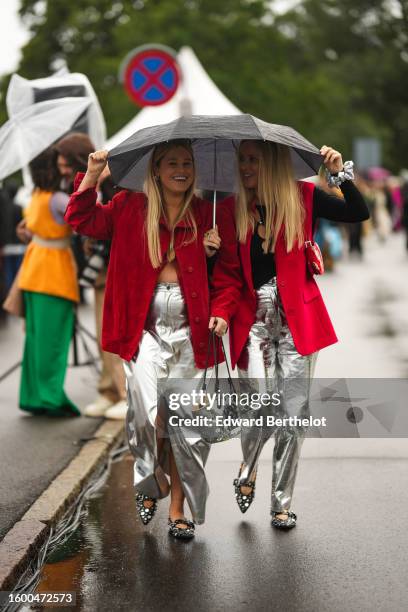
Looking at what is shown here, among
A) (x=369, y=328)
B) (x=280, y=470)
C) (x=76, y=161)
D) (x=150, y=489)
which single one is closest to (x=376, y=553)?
(x=280, y=470)

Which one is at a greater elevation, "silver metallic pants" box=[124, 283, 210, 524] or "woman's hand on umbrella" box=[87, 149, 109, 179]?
"woman's hand on umbrella" box=[87, 149, 109, 179]

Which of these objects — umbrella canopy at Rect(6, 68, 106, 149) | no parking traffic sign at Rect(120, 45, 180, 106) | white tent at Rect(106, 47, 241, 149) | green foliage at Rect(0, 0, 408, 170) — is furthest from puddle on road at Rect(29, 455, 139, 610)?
white tent at Rect(106, 47, 241, 149)

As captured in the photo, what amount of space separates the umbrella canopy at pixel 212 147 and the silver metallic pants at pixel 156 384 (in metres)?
0.56

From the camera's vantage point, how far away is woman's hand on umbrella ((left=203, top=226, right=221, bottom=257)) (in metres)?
5.32

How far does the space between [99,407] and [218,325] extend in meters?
3.36

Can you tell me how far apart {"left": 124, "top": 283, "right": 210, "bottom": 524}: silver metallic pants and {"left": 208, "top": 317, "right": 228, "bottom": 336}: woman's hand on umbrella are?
16cm

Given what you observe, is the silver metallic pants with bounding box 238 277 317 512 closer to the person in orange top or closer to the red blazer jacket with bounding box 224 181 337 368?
the red blazer jacket with bounding box 224 181 337 368

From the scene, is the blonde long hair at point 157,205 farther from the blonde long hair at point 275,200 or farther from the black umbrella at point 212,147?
the blonde long hair at point 275,200

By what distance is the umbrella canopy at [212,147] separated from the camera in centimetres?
509

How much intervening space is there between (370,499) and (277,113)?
34.3 m

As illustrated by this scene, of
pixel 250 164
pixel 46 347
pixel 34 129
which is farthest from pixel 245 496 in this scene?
pixel 46 347

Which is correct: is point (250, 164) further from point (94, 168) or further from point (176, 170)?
point (94, 168)

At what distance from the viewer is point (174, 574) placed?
4910 millimetres

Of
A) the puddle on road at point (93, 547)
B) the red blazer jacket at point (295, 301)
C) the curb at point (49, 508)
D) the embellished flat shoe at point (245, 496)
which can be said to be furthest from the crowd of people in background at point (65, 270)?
the embellished flat shoe at point (245, 496)
